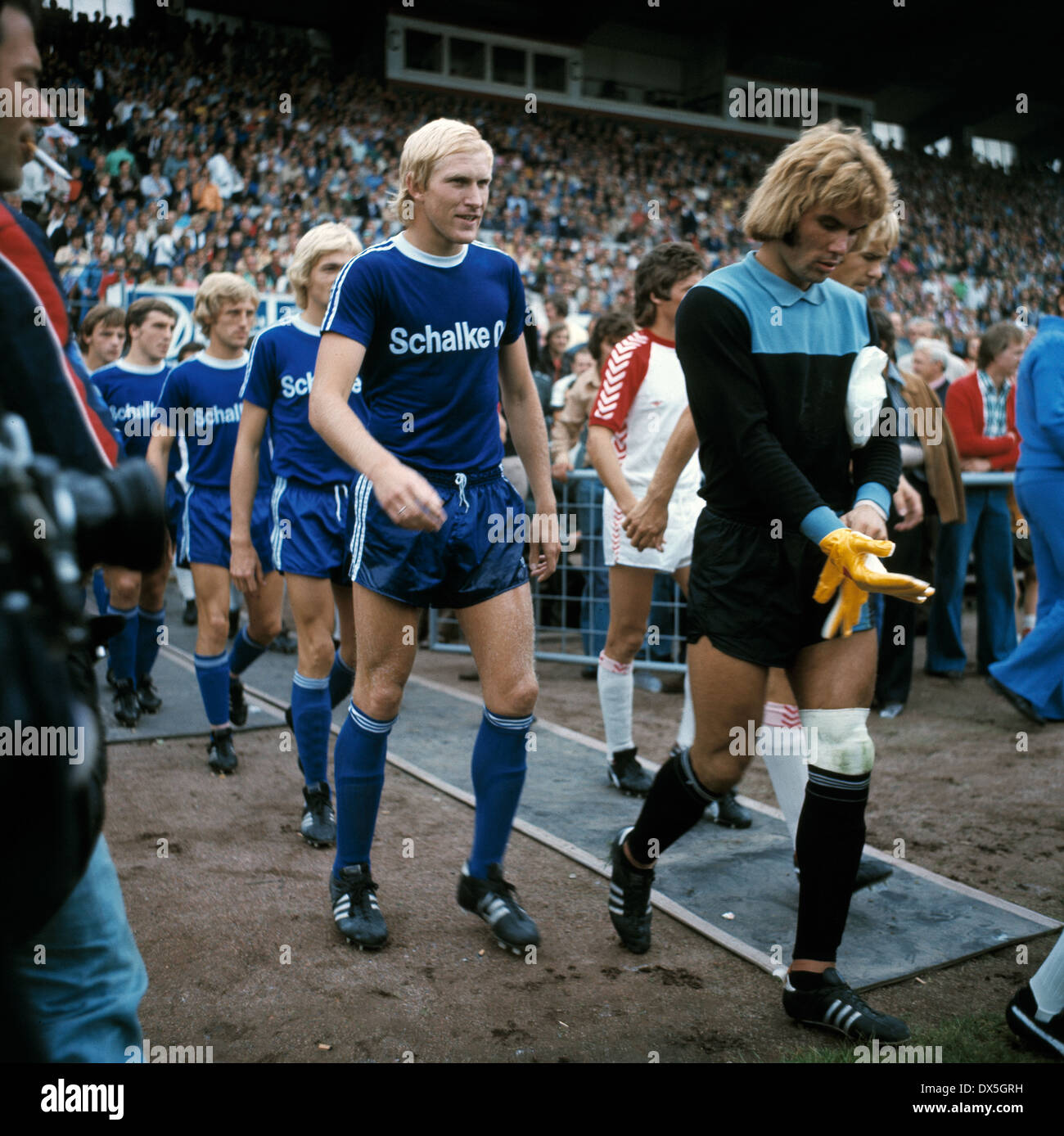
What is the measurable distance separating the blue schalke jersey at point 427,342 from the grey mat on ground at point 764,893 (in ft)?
5.17

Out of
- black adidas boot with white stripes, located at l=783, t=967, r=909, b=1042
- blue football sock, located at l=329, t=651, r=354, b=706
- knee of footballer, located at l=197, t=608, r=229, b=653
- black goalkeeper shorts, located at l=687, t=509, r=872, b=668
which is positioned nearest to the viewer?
black adidas boot with white stripes, located at l=783, t=967, r=909, b=1042

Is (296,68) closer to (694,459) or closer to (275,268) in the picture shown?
(275,268)

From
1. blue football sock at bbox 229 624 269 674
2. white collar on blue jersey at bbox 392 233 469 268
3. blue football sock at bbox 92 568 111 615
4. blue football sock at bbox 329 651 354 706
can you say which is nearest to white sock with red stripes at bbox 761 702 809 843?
white collar on blue jersey at bbox 392 233 469 268

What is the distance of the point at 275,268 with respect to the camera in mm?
16469

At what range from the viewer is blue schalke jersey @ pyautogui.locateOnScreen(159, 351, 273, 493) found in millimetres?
5309

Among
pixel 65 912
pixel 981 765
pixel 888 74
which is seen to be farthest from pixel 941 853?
pixel 888 74

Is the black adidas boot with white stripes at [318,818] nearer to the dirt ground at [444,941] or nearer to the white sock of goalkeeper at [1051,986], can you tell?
the dirt ground at [444,941]

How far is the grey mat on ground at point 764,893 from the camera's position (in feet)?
10.5

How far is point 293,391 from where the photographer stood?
→ 436cm

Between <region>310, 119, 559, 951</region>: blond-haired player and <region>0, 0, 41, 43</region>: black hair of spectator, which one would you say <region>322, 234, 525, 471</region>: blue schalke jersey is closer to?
<region>310, 119, 559, 951</region>: blond-haired player

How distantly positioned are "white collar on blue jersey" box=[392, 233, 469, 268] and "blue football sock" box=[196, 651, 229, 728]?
260 cm

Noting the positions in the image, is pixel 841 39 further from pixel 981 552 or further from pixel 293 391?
pixel 293 391

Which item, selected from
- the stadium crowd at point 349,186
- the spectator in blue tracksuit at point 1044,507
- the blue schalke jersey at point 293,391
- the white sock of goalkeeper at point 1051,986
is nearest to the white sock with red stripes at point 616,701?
the blue schalke jersey at point 293,391
